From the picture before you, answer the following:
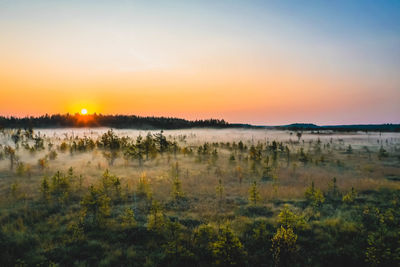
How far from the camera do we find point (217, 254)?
23.7 feet

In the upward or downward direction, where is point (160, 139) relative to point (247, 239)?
upward

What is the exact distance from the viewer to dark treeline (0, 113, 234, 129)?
115m

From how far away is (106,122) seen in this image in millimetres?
128750

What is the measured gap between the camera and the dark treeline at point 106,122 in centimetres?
11481

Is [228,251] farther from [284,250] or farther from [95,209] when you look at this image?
[95,209]

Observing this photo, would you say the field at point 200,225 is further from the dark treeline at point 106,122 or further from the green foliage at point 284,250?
the dark treeline at point 106,122

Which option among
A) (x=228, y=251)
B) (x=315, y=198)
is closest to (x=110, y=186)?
(x=228, y=251)

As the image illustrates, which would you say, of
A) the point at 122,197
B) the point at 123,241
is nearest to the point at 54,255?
the point at 123,241

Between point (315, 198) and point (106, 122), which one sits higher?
point (106, 122)

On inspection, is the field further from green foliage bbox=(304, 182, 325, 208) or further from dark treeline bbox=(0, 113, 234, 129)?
dark treeline bbox=(0, 113, 234, 129)

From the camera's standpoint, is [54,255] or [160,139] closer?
[54,255]

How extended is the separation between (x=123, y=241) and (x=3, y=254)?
13.2 feet

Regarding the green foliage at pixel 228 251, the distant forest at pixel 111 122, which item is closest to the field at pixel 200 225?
the green foliage at pixel 228 251

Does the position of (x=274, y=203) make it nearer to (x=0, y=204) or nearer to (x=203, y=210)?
(x=203, y=210)
